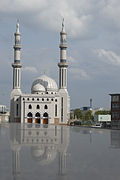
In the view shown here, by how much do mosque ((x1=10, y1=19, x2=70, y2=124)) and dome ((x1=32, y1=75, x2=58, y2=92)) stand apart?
624cm

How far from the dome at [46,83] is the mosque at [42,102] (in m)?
6.24

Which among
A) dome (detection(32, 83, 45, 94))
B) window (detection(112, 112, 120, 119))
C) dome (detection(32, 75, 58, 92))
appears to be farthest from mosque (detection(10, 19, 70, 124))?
window (detection(112, 112, 120, 119))

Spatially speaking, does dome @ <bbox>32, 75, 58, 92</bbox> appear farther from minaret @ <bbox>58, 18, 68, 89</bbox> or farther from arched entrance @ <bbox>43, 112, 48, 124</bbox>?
arched entrance @ <bbox>43, 112, 48, 124</bbox>

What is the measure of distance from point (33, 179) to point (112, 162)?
3186mm

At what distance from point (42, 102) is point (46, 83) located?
8867mm

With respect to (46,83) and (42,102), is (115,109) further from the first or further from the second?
(46,83)

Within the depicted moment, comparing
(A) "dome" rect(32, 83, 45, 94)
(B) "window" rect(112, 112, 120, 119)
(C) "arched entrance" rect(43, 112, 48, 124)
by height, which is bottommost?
(C) "arched entrance" rect(43, 112, 48, 124)

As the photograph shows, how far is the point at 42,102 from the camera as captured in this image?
230 feet

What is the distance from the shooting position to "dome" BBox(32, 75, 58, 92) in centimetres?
7706

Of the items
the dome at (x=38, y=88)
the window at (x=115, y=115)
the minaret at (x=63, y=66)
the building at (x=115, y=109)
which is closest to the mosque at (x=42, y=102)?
the minaret at (x=63, y=66)

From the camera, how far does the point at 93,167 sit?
7.61 metres

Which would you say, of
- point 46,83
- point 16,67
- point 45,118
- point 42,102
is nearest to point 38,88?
point 46,83

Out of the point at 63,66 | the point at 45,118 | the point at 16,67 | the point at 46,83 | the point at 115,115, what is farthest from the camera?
the point at 46,83

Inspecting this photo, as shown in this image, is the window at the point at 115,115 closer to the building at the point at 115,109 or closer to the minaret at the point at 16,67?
the building at the point at 115,109
